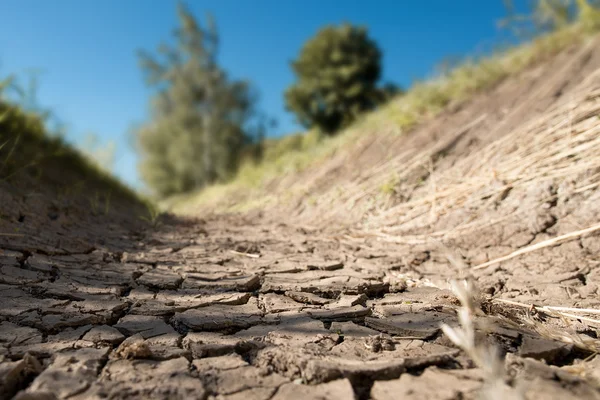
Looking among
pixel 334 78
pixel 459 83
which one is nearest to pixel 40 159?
pixel 459 83

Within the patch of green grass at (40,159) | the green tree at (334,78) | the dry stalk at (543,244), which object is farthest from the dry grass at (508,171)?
the green tree at (334,78)

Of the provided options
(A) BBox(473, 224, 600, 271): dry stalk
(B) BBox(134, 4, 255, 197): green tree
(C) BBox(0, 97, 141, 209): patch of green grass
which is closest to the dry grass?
(A) BBox(473, 224, 600, 271): dry stalk

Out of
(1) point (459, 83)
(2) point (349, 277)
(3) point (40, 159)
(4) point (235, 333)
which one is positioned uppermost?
(1) point (459, 83)

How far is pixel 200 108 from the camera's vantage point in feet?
49.4

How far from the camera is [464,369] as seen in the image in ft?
4.16

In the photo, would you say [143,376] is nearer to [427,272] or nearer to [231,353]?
[231,353]

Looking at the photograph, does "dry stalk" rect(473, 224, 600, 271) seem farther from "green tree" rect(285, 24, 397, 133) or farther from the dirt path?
"green tree" rect(285, 24, 397, 133)

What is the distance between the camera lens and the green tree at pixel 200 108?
47.2 feet

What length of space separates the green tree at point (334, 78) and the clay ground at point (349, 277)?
6.53 meters

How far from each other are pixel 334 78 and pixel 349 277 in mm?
9669

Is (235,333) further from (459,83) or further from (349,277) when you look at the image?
(459,83)

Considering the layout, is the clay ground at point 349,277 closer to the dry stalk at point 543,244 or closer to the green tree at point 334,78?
the dry stalk at point 543,244

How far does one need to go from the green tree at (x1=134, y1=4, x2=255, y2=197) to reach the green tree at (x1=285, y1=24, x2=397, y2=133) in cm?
378

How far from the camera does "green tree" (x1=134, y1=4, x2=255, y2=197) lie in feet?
47.2
